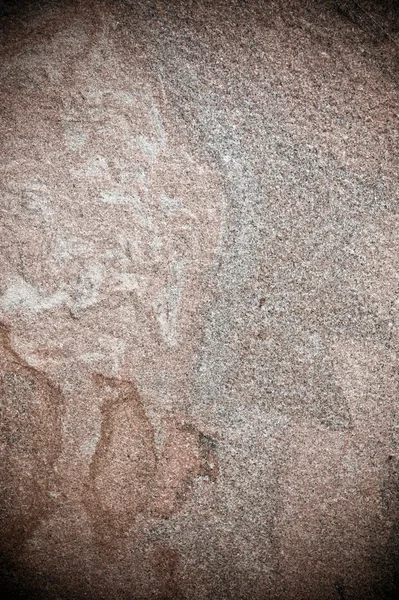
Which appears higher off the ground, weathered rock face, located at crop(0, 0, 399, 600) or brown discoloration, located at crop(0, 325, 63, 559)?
weathered rock face, located at crop(0, 0, 399, 600)

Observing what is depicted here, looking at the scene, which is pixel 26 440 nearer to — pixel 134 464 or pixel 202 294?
pixel 134 464

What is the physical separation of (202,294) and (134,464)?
541mm

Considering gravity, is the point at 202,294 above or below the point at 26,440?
above

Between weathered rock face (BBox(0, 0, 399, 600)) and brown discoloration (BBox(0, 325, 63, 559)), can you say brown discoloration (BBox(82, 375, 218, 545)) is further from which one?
brown discoloration (BBox(0, 325, 63, 559))

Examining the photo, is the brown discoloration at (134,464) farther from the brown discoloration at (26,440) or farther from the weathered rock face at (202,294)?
the brown discoloration at (26,440)

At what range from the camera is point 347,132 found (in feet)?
4.10

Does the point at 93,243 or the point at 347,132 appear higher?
the point at 347,132

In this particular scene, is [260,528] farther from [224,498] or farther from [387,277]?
[387,277]

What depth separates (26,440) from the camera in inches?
51.1

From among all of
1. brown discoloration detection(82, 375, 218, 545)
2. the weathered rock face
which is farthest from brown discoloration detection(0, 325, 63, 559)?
brown discoloration detection(82, 375, 218, 545)

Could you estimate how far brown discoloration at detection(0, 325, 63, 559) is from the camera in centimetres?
128

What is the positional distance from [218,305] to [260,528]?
0.67m

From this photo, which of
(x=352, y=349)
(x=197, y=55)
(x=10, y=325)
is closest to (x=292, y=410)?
(x=352, y=349)

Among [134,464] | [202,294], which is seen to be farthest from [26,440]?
[202,294]
